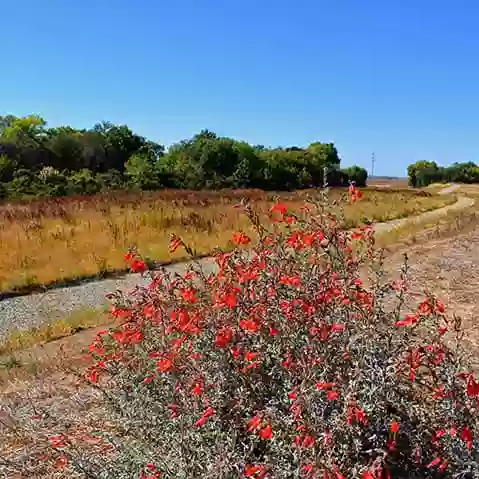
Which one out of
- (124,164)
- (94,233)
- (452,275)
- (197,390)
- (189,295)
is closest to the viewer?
(197,390)

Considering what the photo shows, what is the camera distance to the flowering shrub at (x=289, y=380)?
1.88 m

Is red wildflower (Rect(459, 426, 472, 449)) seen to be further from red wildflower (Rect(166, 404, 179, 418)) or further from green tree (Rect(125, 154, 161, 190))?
green tree (Rect(125, 154, 161, 190))

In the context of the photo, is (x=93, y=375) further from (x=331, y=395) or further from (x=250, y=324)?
(x=331, y=395)

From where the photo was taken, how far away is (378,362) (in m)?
2.07

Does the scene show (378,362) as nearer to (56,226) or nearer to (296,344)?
(296,344)

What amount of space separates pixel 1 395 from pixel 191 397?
277 centimetres

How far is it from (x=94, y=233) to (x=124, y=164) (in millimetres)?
35463

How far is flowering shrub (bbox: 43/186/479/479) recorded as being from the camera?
1.88 m

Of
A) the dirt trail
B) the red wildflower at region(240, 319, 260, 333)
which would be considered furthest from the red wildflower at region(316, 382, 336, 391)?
the dirt trail

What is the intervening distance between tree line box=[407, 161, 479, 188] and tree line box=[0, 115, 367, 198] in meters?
27.8

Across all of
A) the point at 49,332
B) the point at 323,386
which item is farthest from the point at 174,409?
the point at 49,332

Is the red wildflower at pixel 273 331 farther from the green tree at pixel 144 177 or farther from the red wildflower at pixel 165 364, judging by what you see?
the green tree at pixel 144 177

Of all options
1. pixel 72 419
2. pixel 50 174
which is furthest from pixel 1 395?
pixel 50 174

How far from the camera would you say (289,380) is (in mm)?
2090
